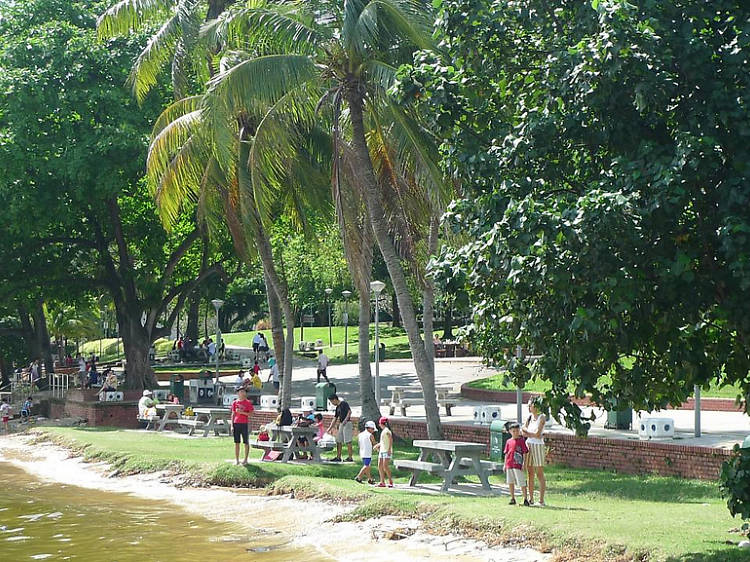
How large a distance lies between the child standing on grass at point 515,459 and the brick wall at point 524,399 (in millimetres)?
9715

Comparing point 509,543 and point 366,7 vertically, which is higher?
point 366,7

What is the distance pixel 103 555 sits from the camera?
13.7m

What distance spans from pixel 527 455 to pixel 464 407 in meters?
14.9

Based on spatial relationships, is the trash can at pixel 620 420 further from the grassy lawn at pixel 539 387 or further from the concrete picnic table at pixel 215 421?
the concrete picnic table at pixel 215 421

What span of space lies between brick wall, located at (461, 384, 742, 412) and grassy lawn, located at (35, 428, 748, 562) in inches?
290

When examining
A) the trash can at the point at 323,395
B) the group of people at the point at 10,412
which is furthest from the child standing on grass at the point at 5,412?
the trash can at the point at 323,395

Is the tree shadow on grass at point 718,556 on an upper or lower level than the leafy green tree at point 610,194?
lower

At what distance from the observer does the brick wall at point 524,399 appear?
84.9ft

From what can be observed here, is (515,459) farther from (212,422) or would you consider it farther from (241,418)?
(212,422)

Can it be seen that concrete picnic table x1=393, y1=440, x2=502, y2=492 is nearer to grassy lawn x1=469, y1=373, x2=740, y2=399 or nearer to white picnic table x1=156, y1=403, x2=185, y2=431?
grassy lawn x1=469, y1=373, x2=740, y2=399

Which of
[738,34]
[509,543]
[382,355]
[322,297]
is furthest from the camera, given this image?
[322,297]

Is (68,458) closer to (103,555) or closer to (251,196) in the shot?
(251,196)

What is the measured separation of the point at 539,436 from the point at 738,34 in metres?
6.90

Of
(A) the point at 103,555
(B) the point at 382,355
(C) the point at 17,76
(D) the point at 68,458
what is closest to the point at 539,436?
(A) the point at 103,555
